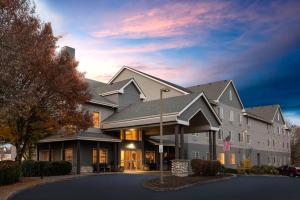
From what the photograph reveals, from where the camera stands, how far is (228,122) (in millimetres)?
60188

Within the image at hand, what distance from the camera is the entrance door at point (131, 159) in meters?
45.5

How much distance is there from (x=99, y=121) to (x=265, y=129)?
41.6 meters

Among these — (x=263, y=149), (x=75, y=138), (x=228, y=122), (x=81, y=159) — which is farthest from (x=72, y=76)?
(x=263, y=149)

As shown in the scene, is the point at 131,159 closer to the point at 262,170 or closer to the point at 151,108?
the point at 151,108

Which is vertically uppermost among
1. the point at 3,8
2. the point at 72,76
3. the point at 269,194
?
the point at 3,8

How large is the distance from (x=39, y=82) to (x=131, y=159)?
67.4ft

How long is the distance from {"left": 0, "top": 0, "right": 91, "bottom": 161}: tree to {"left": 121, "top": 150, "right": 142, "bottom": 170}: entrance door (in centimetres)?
1170

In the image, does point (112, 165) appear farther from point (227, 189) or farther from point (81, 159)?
point (227, 189)

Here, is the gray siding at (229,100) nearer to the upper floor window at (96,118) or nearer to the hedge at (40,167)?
the upper floor window at (96,118)

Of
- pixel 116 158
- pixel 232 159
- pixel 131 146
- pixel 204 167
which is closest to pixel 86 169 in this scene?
pixel 116 158

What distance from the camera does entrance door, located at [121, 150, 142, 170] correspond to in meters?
45.5

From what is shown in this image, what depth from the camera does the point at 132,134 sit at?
46406 millimetres

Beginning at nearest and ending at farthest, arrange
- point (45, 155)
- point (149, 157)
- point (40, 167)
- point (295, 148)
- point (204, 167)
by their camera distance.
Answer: point (204, 167) < point (40, 167) < point (45, 155) < point (149, 157) < point (295, 148)

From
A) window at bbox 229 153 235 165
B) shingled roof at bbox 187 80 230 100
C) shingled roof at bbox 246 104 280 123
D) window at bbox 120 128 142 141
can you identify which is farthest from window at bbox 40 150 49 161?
shingled roof at bbox 246 104 280 123
